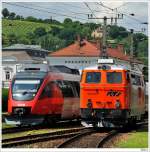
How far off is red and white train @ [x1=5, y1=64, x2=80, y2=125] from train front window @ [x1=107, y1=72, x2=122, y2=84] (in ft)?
10.9

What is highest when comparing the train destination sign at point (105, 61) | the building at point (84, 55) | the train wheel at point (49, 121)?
the building at point (84, 55)

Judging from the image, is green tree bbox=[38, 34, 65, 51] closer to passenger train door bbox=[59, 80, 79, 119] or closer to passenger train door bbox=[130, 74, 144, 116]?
passenger train door bbox=[59, 80, 79, 119]

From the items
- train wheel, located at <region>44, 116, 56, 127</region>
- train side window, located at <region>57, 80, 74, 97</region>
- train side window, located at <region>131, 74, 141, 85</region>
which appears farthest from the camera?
train side window, located at <region>57, 80, 74, 97</region>

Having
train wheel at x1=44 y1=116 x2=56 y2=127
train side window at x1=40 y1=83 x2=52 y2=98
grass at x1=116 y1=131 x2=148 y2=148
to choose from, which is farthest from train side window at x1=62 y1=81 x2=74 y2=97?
grass at x1=116 y1=131 x2=148 y2=148

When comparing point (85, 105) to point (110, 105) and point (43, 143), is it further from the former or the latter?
point (43, 143)

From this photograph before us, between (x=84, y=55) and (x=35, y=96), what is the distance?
35.6 m

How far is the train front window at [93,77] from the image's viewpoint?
24875 mm

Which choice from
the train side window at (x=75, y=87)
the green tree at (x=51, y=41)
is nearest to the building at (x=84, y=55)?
the green tree at (x=51, y=41)

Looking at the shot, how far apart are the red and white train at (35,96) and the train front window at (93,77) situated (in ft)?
8.16

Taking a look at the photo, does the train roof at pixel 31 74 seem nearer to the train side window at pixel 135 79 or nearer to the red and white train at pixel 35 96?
the red and white train at pixel 35 96

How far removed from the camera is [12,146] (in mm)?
17297

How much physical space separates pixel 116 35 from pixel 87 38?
20.8ft

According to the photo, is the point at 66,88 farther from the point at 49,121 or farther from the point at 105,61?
the point at 105,61

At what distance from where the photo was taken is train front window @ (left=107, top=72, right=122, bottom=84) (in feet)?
80.8
